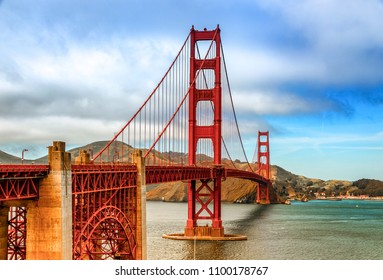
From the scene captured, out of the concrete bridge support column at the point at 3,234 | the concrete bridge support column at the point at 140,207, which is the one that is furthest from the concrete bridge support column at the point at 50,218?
the concrete bridge support column at the point at 140,207

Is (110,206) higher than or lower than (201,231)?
higher

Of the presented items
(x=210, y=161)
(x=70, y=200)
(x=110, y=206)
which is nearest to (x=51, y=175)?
(x=70, y=200)

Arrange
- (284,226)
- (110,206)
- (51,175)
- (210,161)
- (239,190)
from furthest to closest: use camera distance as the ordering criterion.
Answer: (239,190), (284,226), (210,161), (110,206), (51,175)

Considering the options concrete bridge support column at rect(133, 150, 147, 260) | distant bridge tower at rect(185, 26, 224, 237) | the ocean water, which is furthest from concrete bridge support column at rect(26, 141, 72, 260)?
distant bridge tower at rect(185, 26, 224, 237)

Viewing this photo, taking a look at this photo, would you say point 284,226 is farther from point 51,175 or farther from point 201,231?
point 51,175

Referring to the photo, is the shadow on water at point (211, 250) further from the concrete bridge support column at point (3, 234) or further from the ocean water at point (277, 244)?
the concrete bridge support column at point (3, 234)

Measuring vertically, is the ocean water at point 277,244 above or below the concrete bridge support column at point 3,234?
below

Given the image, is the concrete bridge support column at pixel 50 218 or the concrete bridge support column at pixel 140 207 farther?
the concrete bridge support column at pixel 140 207

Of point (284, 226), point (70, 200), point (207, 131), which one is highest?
point (207, 131)

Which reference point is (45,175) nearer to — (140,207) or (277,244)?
(140,207)
